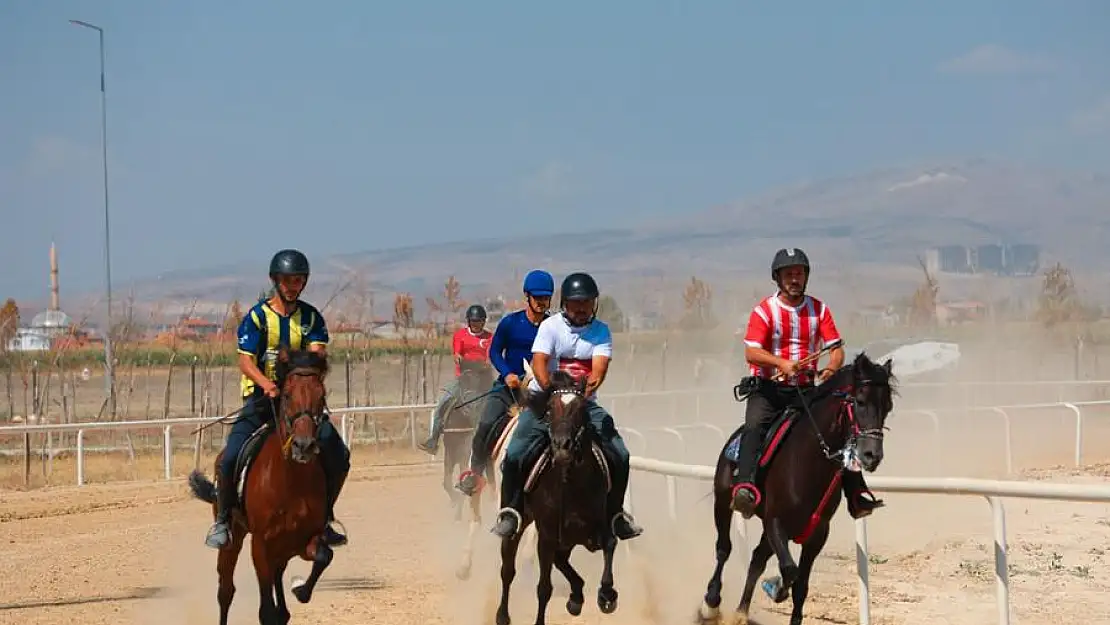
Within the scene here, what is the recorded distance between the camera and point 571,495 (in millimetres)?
11180

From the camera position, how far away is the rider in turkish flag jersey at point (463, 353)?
1972cm

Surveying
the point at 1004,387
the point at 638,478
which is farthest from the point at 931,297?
the point at 638,478

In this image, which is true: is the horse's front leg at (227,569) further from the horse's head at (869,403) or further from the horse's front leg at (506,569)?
the horse's head at (869,403)

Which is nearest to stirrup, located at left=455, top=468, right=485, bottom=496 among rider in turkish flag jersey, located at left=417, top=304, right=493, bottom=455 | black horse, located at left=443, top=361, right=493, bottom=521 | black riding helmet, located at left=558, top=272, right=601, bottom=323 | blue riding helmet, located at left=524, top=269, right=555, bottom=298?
blue riding helmet, located at left=524, top=269, right=555, bottom=298

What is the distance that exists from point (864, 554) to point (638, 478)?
359 inches

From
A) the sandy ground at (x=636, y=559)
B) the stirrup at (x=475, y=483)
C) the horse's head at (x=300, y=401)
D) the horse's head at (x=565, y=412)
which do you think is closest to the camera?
the horse's head at (x=300, y=401)

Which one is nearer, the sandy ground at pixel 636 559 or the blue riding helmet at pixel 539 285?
the sandy ground at pixel 636 559

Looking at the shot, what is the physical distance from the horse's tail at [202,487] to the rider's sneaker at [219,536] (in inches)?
25.4

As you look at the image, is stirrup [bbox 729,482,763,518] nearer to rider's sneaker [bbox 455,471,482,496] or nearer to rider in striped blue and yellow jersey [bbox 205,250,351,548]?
rider in striped blue and yellow jersey [bbox 205,250,351,548]

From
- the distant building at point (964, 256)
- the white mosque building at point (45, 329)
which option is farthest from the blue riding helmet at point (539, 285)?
the distant building at point (964, 256)

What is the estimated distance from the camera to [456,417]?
1956 cm

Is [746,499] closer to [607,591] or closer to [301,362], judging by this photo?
→ [607,591]

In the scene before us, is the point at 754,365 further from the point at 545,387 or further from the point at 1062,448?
the point at 1062,448

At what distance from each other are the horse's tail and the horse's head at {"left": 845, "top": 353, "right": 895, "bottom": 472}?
5126 mm
